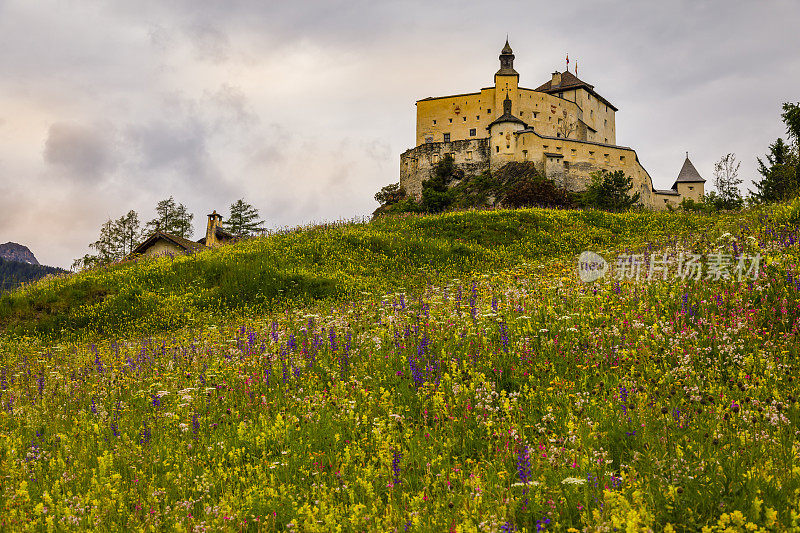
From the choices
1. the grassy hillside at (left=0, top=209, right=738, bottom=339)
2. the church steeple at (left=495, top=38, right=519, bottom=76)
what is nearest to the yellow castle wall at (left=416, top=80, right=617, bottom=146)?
the church steeple at (left=495, top=38, right=519, bottom=76)

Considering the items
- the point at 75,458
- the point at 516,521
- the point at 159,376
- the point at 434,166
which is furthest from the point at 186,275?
the point at 434,166

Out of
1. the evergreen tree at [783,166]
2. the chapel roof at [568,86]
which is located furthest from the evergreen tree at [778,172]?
the chapel roof at [568,86]

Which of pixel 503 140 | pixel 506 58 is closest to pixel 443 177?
pixel 503 140

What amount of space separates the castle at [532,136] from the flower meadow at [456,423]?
75379 millimetres

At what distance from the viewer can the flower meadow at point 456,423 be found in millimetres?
3885

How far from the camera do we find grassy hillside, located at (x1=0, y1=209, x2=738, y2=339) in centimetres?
2094

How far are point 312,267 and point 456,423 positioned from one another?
64.0 feet

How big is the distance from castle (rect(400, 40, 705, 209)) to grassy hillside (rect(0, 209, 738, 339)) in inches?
2086

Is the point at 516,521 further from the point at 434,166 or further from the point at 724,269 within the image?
the point at 434,166

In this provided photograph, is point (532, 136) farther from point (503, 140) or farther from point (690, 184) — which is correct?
point (690, 184)

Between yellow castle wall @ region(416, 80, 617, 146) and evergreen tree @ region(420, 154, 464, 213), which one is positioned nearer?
evergreen tree @ region(420, 154, 464, 213)

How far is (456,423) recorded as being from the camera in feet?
18.1

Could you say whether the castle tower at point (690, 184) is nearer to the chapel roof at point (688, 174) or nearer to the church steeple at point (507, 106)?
the chapel roof at point (688, 174)

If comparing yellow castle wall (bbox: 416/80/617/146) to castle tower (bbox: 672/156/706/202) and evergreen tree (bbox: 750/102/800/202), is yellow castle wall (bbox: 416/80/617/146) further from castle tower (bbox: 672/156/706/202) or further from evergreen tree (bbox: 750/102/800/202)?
evergreen tree (bbox: 750/102/800/202)
